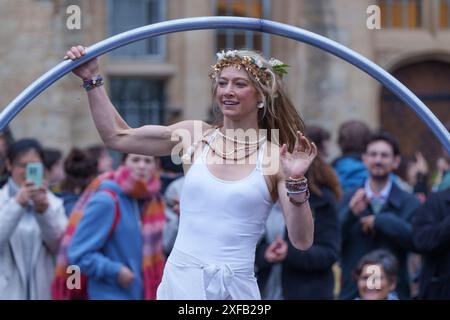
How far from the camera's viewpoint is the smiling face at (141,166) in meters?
9.16

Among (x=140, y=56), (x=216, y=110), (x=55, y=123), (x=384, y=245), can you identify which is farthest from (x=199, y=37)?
(x=216, y=110)

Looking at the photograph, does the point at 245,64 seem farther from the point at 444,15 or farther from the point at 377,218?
the point at 444,15

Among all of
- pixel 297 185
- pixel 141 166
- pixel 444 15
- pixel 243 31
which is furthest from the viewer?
pixel 444 15

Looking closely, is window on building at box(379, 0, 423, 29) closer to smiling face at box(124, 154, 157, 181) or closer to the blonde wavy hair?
smiling face at box(124, 154, 157, 181)

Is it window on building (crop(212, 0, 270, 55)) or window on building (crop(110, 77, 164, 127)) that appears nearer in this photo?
window on building (crop(110, 77, 164, 127))

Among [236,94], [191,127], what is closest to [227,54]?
[236,94]

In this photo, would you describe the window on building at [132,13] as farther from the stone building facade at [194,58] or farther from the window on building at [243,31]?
the window on building at [243,31]

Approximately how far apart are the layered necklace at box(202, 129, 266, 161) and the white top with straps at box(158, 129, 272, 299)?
48 mm

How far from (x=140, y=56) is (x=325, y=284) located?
26.4 feet

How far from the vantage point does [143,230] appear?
9281mm

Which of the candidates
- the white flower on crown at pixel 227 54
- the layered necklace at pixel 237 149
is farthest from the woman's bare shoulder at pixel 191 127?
the white flower on crown at pixel 227 54

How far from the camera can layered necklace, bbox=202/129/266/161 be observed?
6707mm

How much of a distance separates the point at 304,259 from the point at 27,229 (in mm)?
1728

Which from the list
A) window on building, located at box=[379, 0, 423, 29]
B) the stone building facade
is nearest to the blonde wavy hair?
the stone building facade
